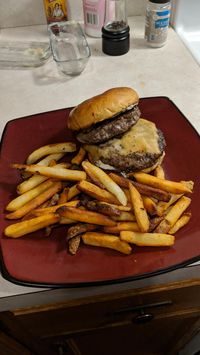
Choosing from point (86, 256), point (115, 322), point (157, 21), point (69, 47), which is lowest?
point (115, 322)

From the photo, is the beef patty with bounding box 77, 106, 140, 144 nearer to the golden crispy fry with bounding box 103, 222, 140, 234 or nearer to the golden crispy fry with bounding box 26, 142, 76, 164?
the golden crispy fry with bounding box 26, 142, 76, 164

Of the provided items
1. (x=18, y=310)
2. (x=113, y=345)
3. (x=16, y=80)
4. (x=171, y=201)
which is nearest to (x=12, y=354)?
(x=18, y=310)

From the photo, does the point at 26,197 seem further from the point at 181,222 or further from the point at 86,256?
the point at 181,222

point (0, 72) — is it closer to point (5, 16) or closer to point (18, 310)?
point (5, 16)

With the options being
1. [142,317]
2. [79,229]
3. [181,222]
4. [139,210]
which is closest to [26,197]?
[79,229]

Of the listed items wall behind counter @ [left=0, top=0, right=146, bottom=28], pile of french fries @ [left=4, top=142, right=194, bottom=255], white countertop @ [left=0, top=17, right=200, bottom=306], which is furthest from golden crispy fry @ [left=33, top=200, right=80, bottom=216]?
wall behind counter @ [left=0, top=0, right=146, bottom=28]

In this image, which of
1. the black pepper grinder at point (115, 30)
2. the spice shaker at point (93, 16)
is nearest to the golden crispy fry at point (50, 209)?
the black pepper grinder at point (115, 30)
